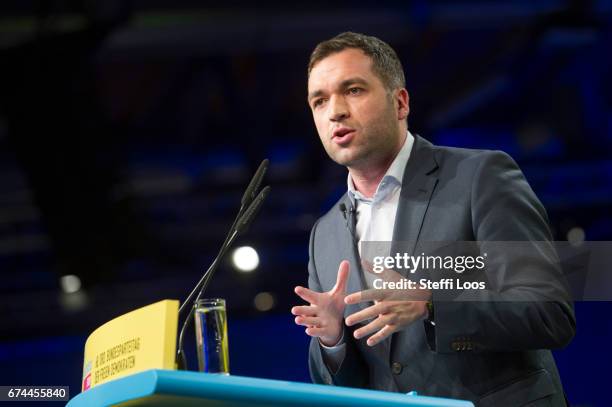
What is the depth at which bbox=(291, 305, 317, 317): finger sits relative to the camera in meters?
1.70

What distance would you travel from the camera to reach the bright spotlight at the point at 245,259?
6852 millimetres

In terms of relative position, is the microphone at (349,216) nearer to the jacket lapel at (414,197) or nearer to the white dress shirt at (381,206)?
the white dress shirt at (381,206)

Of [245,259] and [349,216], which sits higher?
[245,259]

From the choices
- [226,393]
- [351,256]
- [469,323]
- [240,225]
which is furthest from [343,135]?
[226,393]

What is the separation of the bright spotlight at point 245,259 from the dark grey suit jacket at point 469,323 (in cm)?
463

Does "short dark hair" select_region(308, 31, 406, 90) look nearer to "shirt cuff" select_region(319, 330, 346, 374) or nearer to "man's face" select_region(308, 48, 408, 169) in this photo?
"man's face" select_region(308, 48, 408, 169)

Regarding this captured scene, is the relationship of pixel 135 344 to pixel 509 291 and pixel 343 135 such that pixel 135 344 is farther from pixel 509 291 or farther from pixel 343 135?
pixel 343 135

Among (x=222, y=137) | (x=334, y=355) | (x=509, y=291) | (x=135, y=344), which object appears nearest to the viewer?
(x=135, y=344)

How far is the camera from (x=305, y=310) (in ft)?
5.66

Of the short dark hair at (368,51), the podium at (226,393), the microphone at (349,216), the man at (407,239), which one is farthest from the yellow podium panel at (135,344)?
the short dark hair at (368,51)

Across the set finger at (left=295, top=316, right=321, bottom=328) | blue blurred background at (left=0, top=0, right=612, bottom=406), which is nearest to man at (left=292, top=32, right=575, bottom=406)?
finger at (left=295, top=316, right=321, bottom=328)

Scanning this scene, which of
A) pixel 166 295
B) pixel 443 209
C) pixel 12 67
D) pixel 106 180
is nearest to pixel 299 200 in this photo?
pixel 166 295

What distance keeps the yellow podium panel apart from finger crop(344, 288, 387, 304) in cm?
38

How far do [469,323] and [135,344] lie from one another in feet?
2.31
